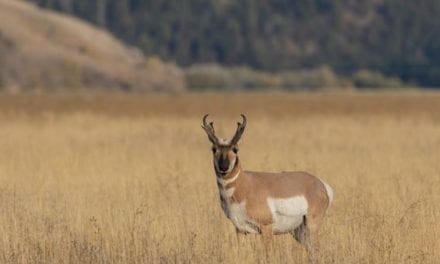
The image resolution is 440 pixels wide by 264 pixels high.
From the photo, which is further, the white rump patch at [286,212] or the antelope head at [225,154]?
the white rump patch at [286,212]

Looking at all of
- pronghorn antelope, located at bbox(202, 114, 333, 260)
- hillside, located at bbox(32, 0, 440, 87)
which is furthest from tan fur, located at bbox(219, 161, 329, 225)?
hillside, located at bbox(32, 0, 440, 87)

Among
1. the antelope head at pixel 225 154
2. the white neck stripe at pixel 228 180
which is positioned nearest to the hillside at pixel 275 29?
the white neck stripe at pixel 228 180

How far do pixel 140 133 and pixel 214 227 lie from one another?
16964 millimetres

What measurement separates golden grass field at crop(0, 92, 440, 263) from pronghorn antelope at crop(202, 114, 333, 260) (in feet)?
0.89

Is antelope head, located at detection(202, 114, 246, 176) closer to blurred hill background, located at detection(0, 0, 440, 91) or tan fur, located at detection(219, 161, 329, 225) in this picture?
tan fur, located at detection(219, 161, 329, 225)

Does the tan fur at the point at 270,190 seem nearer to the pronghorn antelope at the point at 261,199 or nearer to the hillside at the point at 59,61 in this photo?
the pronghorn antelope at the point at 261,199

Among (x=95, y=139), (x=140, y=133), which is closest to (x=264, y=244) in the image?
(x=95, y=139)

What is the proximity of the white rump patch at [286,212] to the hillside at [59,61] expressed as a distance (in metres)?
50.3

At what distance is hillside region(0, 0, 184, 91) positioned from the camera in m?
64.3

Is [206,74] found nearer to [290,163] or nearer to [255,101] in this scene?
[255,101]

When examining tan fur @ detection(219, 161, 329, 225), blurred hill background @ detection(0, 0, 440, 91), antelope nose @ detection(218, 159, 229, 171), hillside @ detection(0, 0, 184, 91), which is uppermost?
blurred hill background @ detection(0, 0, 440, 91)

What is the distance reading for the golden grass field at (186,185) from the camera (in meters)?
11.5

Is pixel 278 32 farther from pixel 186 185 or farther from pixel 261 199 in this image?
pixel 261 199

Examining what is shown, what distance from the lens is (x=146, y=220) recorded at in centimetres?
1291
